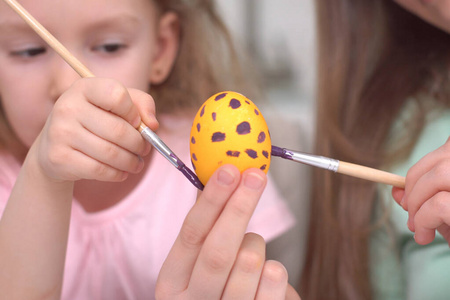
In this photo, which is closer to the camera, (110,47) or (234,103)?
(234,103)

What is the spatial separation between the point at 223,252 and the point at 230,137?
0.11m

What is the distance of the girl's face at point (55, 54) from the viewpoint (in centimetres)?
65

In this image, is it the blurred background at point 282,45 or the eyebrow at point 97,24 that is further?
the blurred background at point 282,45

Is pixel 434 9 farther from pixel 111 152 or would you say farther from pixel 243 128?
pixel 111 152

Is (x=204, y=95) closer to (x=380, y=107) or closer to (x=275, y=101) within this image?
(x=275, y=101)

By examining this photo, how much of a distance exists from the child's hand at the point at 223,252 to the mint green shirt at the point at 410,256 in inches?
16.3

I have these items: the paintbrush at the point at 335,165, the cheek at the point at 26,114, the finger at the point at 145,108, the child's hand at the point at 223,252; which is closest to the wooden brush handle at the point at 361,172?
the paintbrush at the point at 335,165

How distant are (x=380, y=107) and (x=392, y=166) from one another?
0.44 ft

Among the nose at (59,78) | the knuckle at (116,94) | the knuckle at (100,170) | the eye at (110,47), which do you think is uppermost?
the eye at (110,47)

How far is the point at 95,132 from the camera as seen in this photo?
49 centimetres

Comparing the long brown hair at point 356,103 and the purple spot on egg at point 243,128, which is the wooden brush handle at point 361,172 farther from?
the long brown hair at point 356,103

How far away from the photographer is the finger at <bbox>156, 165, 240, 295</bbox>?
41cm

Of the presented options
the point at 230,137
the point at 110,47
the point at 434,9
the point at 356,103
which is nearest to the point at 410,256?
the point at 356,103

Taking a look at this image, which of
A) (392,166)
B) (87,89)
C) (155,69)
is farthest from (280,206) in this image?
(87,89)
